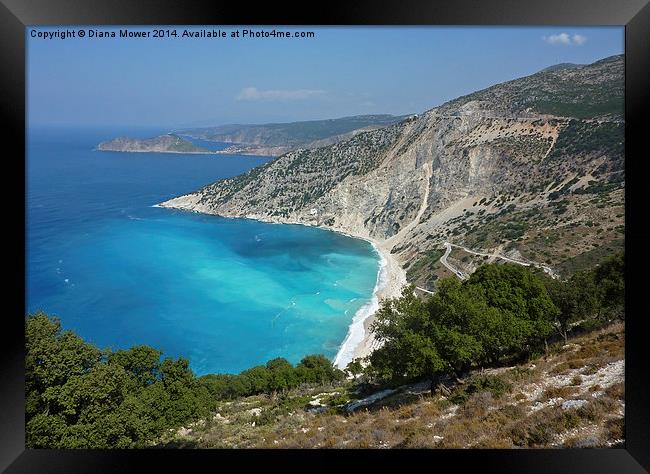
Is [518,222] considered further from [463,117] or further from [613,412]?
[613,412]

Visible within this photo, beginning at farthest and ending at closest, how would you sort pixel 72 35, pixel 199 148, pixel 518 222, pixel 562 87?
→ pixel 199 148
pixel 562 87
pixel 518 222
pixel 72 35

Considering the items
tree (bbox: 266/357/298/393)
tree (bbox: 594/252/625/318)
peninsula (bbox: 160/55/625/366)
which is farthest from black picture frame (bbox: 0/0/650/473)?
peninsula (bbox: 160/55/625/366)

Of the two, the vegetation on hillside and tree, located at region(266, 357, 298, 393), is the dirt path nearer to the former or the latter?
the vegetation on hillside

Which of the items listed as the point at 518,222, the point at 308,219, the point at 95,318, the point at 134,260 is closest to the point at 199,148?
the point at 308,219
